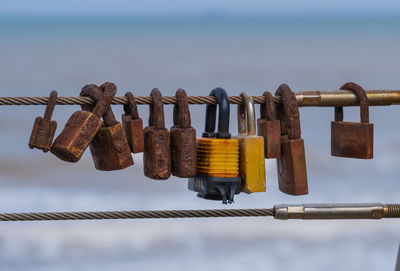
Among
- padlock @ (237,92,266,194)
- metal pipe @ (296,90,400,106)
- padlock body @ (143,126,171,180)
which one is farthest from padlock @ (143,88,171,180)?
metal pipe @ (296,90,400,106)

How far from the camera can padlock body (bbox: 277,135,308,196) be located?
9.44ft

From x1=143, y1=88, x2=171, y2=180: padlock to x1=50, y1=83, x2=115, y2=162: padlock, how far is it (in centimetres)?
16

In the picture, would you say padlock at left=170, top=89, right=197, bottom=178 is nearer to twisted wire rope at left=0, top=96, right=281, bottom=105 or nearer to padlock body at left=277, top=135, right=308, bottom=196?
twisted wire rope at left=0, top=96, right=281, bottom=105

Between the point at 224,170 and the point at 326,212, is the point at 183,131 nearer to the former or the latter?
the point at 224,170

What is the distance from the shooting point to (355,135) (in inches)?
115

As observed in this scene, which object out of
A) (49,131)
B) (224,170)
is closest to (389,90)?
(224,170)

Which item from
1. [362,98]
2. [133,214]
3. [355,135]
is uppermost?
[362,98]

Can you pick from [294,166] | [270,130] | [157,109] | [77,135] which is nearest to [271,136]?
[270,130]

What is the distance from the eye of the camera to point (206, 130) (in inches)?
115

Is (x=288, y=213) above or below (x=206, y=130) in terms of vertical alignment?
below

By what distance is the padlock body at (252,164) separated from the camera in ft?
9.16

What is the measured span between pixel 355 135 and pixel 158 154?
65cm

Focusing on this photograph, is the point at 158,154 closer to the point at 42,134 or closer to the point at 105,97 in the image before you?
the point at 105,97

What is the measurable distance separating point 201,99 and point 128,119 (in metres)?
0.23
